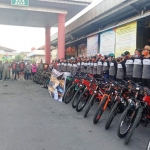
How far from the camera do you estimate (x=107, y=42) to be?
11828 mm

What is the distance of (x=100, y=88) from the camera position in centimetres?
645

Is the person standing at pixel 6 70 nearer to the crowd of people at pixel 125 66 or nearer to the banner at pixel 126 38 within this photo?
the crowd of people at pixel 125 66

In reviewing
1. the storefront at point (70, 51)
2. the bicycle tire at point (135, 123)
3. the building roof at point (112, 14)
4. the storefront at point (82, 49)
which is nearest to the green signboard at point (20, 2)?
the building roof at point (112, 14)

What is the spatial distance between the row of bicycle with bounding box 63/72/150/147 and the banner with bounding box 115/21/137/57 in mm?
3317

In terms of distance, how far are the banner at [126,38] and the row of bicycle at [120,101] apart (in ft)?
10.9

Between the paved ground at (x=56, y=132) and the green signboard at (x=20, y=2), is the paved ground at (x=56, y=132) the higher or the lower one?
the lower one

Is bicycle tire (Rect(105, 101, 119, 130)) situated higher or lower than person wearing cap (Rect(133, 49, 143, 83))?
lower

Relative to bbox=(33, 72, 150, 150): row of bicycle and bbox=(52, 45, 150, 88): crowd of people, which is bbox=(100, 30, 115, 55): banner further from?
bbox=(33, 72, 150, 150): row of bicycle

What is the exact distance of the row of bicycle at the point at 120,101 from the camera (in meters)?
4.62

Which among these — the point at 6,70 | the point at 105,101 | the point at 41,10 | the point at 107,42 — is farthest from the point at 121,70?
the point at 6,70

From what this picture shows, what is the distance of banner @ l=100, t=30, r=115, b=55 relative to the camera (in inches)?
445

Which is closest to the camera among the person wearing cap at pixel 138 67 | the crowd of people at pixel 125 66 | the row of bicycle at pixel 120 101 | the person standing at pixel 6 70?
the row of bicycle at pixel 120 101

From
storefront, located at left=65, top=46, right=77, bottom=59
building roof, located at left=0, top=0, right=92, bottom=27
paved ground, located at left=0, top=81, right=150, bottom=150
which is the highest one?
building roof, located at left=0, top=0, right=92, bottom=27

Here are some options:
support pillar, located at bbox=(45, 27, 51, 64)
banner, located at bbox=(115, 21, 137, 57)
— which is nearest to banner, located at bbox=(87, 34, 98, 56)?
banner, located at bbox=(115, 21, 137, 57)
